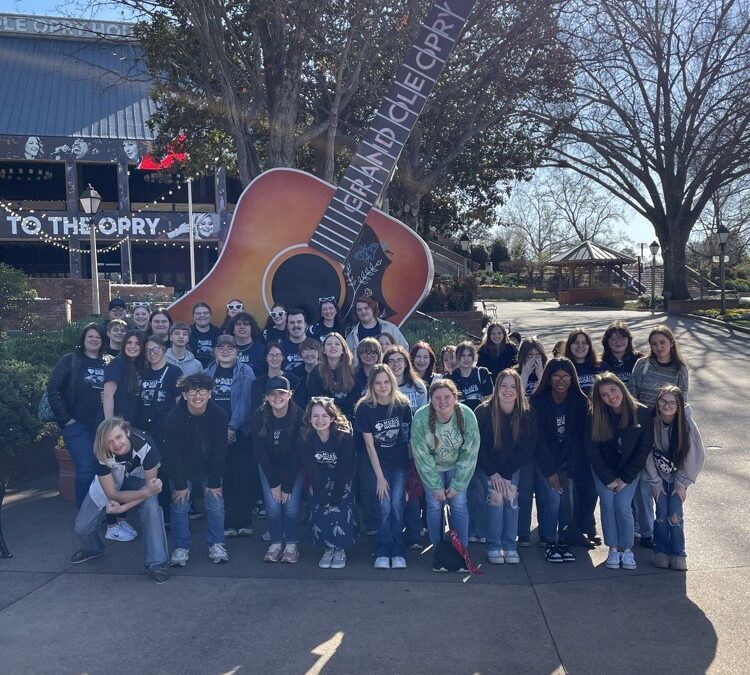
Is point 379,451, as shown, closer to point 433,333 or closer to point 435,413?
point 435,413

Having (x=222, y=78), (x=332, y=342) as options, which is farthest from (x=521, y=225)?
(x=332, y=342)

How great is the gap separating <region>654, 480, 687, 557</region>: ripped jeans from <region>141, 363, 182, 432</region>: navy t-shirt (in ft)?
12.2

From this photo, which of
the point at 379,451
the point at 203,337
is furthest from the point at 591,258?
the point at 379,451

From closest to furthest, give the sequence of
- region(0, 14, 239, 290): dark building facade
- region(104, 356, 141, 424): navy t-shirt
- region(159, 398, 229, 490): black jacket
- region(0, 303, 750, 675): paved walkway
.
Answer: region(0, 303, 750, 675): paved walkway → region(159, 398, 229, 490): black jacket → region(104, 356, 141, 424): navy t-shirt → region(0, 14, 239, 290): dark building facade

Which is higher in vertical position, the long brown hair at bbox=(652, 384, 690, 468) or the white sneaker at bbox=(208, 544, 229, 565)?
the long brown hair at bbox=(652, 384, 690, 468)

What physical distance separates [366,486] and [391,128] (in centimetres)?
513

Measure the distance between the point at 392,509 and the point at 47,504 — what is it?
11.2ft

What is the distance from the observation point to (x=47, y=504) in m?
6.82

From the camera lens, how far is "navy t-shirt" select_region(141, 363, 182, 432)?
234 inches

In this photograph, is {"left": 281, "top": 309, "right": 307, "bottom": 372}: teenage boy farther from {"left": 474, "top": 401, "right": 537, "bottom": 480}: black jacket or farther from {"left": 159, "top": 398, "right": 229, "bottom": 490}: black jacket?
{"left": 474, "top": 401, "right": 537, "bottom": 480}: black jacket

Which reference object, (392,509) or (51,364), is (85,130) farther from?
(392,509)

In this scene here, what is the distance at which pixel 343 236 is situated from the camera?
9.12 meters

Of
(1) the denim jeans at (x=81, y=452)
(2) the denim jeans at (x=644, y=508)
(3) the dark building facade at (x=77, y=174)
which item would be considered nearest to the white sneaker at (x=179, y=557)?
(1) the denim jeans at (x=81, y=452)

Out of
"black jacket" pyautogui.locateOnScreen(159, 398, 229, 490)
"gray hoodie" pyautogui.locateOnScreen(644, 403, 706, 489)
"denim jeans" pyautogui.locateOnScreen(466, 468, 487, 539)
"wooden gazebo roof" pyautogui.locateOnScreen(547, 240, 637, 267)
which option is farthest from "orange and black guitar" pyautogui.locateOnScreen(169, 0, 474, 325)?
"wooden gazebo roof" pyautogui.locateOnScreen(547, 240, 637, 267)
